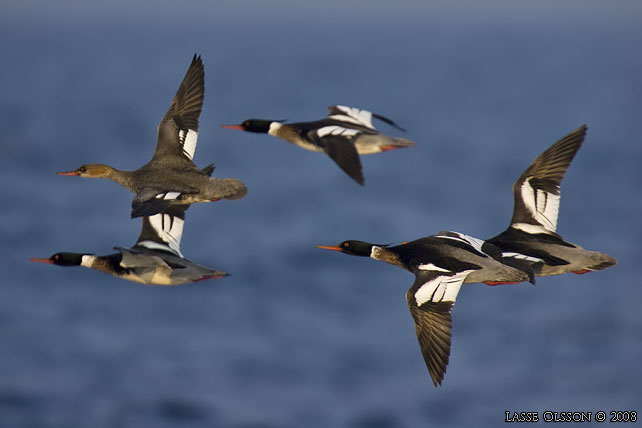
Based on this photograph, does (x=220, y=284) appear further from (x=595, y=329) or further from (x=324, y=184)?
(x=595, y=329)

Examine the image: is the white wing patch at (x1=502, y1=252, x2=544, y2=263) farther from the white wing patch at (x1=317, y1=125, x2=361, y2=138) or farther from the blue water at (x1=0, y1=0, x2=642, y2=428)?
the blue water at (x1=0, y1=0, x2=642, y2=428)

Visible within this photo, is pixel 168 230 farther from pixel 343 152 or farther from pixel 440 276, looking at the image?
pixel 440 276

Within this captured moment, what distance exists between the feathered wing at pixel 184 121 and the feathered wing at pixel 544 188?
3.04 m

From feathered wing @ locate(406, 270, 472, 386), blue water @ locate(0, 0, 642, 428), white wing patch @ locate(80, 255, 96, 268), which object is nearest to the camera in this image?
feathered wing @ locate(406, 270, 472, 386)

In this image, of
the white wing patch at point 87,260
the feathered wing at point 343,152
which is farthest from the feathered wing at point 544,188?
the white wing patch at point 87,260

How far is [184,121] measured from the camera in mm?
10414

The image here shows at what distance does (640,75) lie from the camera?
286 ft

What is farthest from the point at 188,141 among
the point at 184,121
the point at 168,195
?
the point at 168,195

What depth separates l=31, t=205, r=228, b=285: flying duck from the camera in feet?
30.1

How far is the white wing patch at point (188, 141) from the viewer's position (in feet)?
33.2

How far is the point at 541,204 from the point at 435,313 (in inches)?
80.5

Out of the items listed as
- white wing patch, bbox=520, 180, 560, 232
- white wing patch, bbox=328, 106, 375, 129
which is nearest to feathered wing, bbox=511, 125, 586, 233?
white wing patch, bbox=520, 180, 560, 232

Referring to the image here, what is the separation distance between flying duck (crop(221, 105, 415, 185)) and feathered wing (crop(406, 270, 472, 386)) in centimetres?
114

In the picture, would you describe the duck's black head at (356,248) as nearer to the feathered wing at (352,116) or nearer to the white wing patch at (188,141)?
the feathered wing at (352,116)
